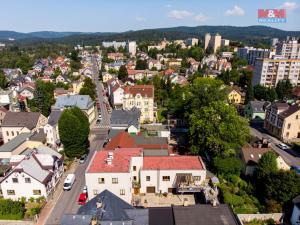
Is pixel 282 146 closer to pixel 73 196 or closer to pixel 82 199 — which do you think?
pixel 82 199

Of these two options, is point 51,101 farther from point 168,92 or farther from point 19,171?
point 19,171

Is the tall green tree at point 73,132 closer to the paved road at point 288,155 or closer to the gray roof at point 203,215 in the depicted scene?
the gray roof at point 203,215

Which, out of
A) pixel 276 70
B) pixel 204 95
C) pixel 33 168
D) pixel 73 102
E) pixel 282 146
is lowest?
pixel 282 146

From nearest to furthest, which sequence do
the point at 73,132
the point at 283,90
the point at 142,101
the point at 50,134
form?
1. the point at 73,132
2. the point at 50,134
3. the point at 142,101
4. the point at 283,90

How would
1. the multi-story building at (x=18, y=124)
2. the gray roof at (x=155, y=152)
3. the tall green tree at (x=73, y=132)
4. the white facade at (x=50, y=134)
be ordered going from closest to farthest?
1. the gray roof at (x=155, y=152)
2. the tall green tree at (x=73, y=132)
3. the white facade at (x=50, y=134)
4. the multi-story building at (x=18, y=124)

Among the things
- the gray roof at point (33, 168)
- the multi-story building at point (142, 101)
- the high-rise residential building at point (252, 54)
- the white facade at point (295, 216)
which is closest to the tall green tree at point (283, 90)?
the multi-story building at point (142, 101)

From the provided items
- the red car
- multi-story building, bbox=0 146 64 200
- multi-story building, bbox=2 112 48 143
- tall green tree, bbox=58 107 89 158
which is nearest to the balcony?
the red car

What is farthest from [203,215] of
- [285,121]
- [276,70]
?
[276,70]
